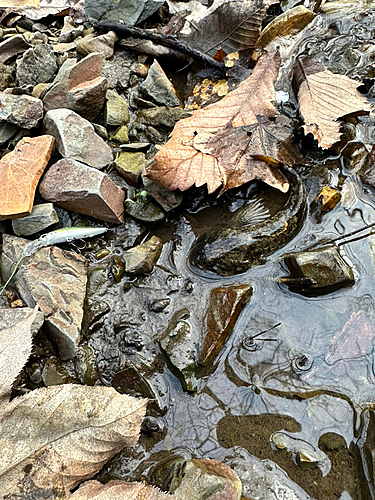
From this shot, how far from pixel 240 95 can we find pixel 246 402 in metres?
2.12

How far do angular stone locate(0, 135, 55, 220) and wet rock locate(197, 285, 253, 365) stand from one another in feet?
4.15

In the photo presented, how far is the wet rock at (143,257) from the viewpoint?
261 cm

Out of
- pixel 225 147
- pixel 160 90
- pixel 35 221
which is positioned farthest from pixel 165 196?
pixel 160 90

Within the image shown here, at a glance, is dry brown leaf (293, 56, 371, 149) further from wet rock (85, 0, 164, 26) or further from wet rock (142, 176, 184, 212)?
wet rock (85, 0, 164, 26)

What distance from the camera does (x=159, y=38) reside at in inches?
144

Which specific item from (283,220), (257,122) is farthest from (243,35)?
(283,220)

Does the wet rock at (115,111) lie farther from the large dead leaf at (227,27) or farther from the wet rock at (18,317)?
the wet rock at (18,317)

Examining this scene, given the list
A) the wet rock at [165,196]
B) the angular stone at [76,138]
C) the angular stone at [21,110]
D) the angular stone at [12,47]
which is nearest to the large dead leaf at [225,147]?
the wet rock at [165,196]

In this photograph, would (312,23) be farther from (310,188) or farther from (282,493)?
(282,493)

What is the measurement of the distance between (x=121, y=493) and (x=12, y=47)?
3455 millimetres

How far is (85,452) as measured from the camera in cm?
186

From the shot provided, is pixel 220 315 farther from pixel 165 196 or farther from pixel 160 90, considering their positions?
pixel 160 90

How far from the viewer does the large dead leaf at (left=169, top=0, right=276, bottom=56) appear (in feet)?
11.5

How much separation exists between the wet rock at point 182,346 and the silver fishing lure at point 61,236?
78 cm
